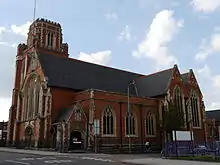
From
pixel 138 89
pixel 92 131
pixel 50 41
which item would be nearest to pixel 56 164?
pixel 92 131

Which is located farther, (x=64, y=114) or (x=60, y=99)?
(x=60, y=99)

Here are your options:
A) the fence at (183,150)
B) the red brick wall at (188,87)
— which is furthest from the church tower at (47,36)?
the fence at (183,150)

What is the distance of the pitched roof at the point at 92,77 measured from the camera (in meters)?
46.3

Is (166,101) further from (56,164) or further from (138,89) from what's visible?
(56,164)

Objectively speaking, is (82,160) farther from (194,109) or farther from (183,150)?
(194,109)

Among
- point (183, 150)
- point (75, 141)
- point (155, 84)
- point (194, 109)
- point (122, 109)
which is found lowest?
point (183, 150)

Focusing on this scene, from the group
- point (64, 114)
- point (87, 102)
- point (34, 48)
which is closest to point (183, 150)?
point (87, 102)

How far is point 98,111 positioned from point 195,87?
24661mm

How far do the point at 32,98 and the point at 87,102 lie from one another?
43.3 ft

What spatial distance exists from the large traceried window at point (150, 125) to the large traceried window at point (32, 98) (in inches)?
740

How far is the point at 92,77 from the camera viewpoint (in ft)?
166

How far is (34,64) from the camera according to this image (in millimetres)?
49406

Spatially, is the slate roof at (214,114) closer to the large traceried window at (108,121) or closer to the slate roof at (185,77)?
the slate roof at (185,77)

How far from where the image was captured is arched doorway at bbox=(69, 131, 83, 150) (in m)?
38.8
